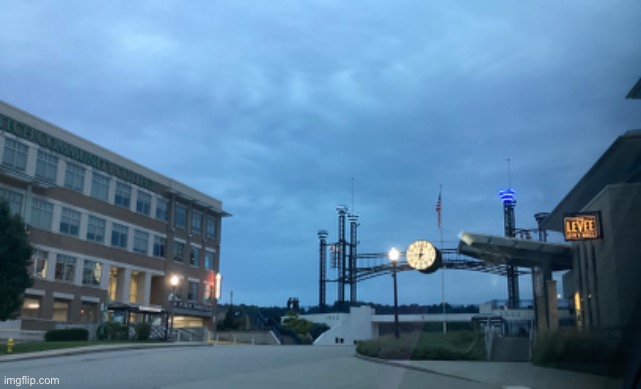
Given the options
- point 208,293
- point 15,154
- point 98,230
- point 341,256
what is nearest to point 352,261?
point 341,256

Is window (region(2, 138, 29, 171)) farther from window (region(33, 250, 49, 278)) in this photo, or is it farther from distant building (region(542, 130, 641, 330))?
distant building (region(542, 130, 641, 330))

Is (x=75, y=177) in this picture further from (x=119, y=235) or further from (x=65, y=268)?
(x=119, y=235)

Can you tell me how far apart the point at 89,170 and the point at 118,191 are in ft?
14.9

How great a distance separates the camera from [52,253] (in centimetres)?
5094

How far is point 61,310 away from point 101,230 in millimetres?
7680

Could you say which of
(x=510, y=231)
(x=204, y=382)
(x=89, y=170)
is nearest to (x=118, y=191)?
(x=89, y=170)

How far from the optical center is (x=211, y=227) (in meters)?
75.0

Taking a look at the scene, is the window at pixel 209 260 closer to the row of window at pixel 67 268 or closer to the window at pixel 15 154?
the row of window at pixel 67 268

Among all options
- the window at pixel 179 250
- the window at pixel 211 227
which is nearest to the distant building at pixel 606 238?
the window at pixel 179 250

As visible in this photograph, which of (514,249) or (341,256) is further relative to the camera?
(341,256)

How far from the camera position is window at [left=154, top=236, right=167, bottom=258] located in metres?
64.7

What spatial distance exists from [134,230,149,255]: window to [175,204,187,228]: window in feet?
17.7

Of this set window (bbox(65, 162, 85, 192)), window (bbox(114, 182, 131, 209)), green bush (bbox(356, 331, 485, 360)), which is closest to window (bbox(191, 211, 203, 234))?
window (bbox(114, 182, 131, 209))

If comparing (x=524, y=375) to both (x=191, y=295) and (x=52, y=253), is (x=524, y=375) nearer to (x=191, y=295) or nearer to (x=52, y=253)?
(x=52, y=253)
